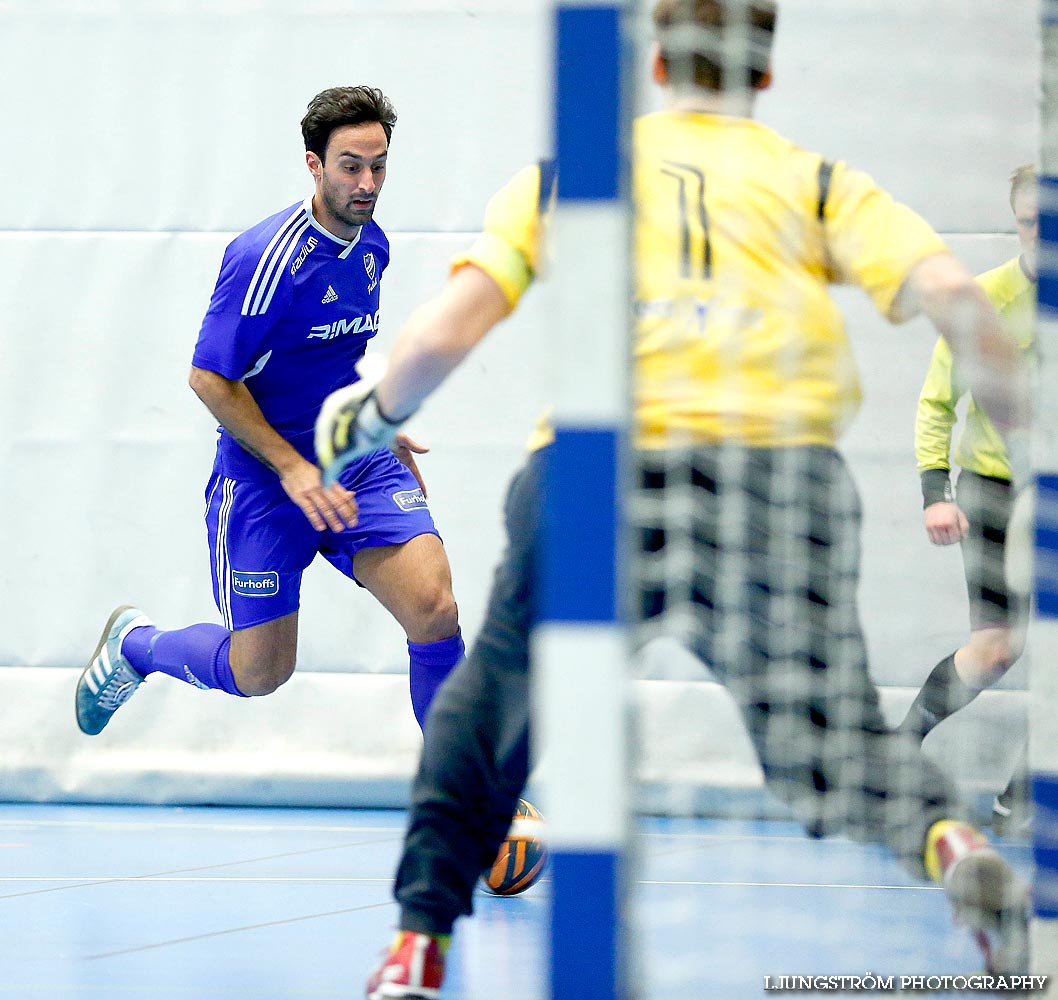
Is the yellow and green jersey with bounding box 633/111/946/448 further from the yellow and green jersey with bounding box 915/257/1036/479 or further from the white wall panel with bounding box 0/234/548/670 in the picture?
the white wall panel with bounding box 0/234/548/670

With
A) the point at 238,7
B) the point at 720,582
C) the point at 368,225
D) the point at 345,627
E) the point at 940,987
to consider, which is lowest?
the point at 940,987

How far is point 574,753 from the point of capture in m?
1.56

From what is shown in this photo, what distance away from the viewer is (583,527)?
5.05ft

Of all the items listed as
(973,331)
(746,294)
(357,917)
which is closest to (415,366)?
(746,294)

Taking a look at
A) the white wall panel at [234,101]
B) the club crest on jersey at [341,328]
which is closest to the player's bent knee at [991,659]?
the club crest on jersey at [341,328]

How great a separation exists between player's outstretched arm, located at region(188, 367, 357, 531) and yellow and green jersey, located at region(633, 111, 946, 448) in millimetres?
1622

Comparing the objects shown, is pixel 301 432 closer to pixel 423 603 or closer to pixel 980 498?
pixel 423 603

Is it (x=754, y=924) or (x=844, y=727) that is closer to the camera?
(x=844, y=727)

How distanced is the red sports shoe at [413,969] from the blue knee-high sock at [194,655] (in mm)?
1964

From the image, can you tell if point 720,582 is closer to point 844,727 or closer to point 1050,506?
Result: point 844,727

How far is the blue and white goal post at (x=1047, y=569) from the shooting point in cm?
183

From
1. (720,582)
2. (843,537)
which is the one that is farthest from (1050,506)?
(720,582)

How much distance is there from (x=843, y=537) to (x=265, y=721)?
321 centimetres

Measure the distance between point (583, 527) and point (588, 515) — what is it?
0.01 m
